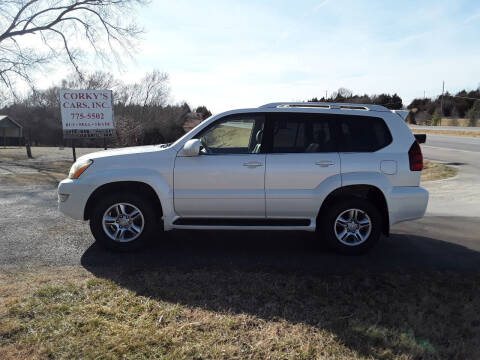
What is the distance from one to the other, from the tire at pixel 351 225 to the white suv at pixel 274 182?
13 millimetres

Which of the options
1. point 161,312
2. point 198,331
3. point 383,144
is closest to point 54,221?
point 161,312

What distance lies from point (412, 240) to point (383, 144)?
70.0 inches

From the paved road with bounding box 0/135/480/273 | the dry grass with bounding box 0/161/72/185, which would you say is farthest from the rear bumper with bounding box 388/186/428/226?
the dry grass with bounding box 0/161/72/185

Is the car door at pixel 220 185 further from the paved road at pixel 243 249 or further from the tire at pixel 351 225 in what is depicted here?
the tire at pixel 351 225

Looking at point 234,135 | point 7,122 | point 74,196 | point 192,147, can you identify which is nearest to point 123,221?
point 74,196

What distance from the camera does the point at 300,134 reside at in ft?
15.7

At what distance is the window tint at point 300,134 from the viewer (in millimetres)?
4742

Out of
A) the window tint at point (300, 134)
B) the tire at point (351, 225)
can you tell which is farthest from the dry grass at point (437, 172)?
the window tint at point (300, 134)

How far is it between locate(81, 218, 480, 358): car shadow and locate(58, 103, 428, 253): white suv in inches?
14.9

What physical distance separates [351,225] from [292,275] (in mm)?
1220

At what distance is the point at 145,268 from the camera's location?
13.9 ft

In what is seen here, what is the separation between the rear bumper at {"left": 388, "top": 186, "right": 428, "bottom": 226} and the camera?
467 cm

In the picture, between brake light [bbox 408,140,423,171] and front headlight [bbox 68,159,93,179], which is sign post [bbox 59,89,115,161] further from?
brake light [bbox 408,140,423,171]

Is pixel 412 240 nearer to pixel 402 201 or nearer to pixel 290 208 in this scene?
pixel 402 201
